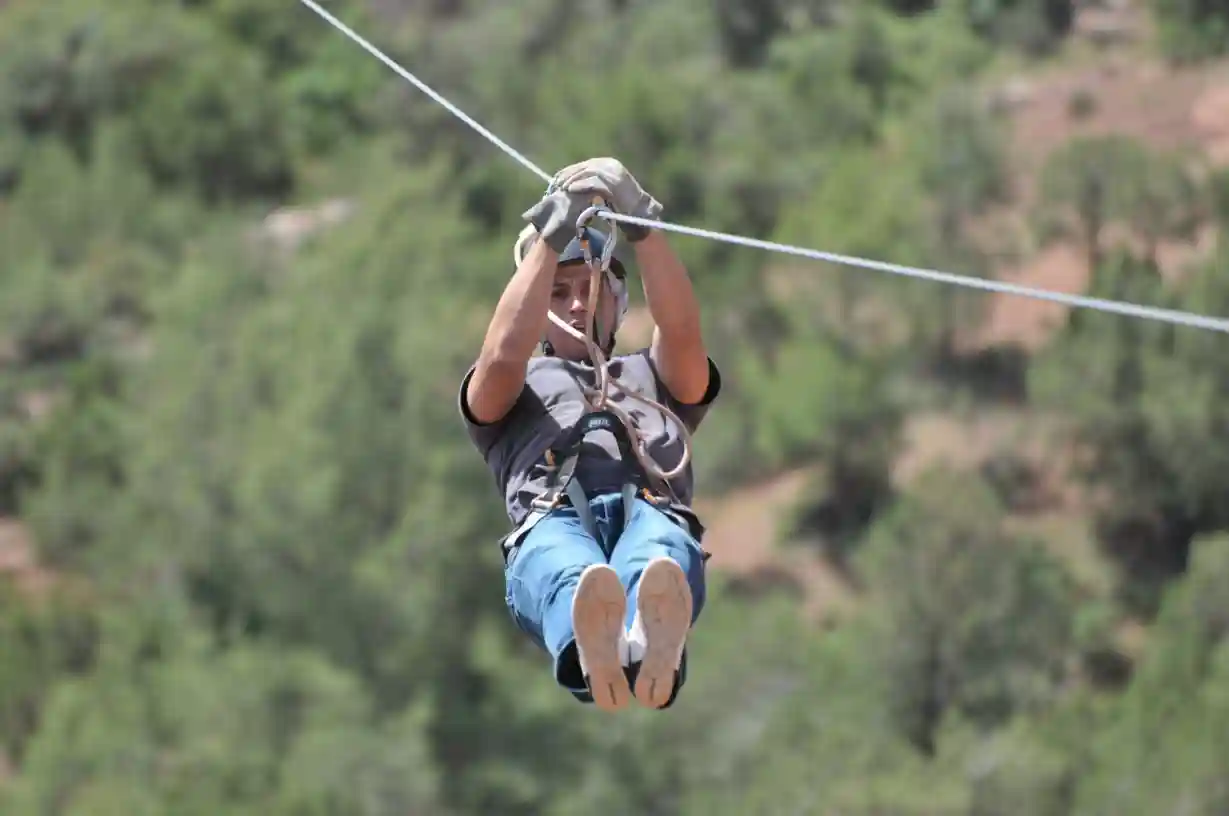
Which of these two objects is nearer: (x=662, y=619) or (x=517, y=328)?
(x=662, y=619)

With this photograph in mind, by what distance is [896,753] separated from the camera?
2067 centimetres

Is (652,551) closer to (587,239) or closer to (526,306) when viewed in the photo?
(526,306)

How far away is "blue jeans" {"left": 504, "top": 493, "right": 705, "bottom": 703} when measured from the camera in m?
4.56

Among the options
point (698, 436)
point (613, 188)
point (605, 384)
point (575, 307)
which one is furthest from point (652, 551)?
point (698, 436)

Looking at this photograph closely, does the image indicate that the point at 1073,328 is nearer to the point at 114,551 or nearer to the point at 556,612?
the point at 114,551

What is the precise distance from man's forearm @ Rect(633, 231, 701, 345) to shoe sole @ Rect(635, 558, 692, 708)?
24.9 inches

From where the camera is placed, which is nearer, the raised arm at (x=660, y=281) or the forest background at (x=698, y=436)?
the raised arm at (x=660, y=281)

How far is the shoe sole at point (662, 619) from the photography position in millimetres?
4441

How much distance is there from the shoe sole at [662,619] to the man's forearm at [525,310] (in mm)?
576

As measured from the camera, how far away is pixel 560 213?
460cm

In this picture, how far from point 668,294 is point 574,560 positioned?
2.12 feet

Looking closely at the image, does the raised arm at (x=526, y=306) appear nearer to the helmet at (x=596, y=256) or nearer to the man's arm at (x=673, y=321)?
the helmet at (x=596, y=256)

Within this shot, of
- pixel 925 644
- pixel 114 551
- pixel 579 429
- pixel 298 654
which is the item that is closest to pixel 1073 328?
pixel 925 644

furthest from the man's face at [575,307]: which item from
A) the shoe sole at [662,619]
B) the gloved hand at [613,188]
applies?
the shoe sole at [662,619]
